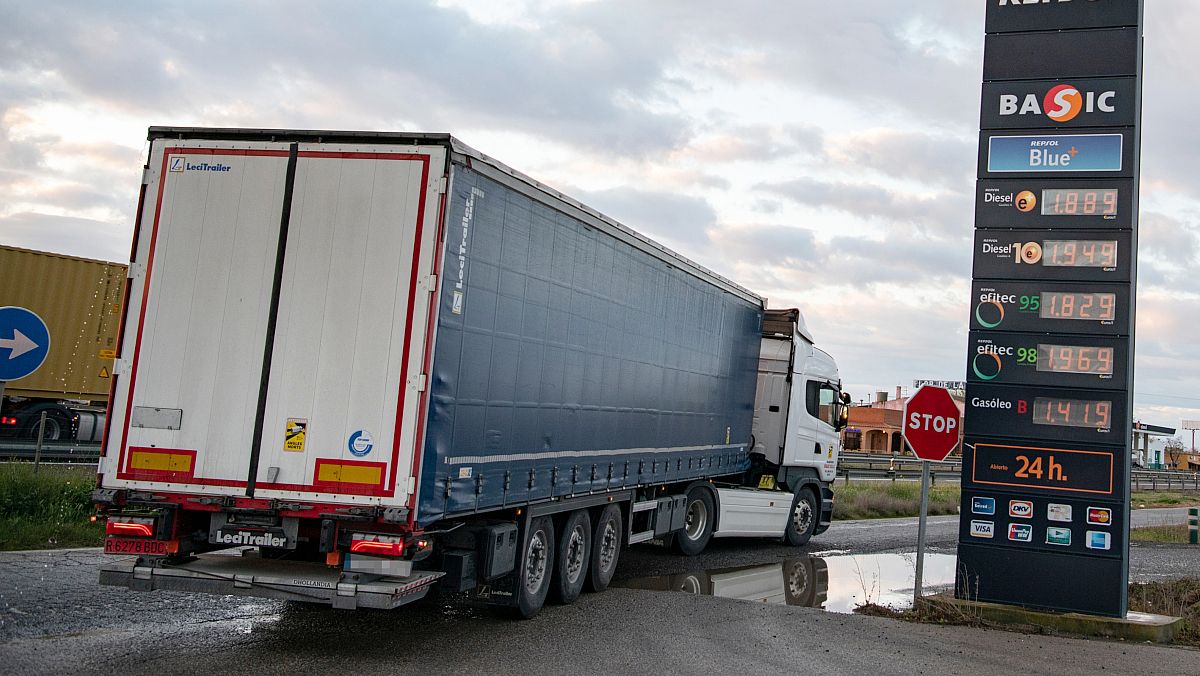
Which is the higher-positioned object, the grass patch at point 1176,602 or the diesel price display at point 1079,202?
the diesel price display at point 1079,202

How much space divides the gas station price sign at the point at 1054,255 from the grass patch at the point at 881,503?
1361 centimetres

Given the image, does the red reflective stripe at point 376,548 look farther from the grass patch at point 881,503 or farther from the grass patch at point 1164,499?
the grass patch at point 1164,499

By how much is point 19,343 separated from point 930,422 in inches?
345

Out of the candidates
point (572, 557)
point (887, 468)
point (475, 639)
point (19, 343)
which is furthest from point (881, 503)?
point (887, 468)

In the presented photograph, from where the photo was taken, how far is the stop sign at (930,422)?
10969 millimetres

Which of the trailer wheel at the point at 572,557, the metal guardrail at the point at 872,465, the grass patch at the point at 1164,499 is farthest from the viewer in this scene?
the grass patch at the point at 1164,499

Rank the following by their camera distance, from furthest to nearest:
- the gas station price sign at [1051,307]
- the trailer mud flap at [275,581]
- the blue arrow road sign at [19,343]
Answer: the gas station price sign at [1051,307]
the blue arrow road sign at [19,343]
the trailer mud flap at [275,581]

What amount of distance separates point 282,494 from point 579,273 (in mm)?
3712

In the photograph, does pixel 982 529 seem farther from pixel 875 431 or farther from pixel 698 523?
pixel 875 431

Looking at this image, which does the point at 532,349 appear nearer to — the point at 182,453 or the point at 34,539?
the point at 182,453

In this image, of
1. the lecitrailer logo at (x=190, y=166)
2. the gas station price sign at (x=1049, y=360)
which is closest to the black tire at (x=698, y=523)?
the gas station price sign at (x=1049, y=360)

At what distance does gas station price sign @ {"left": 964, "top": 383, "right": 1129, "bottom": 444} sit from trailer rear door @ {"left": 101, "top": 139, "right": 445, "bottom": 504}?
670cm

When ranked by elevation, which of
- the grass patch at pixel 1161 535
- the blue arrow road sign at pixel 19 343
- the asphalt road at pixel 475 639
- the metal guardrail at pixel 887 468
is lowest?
the asphalt road at pixel 475 639

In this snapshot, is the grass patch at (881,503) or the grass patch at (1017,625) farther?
the grass patch at (881,503)
